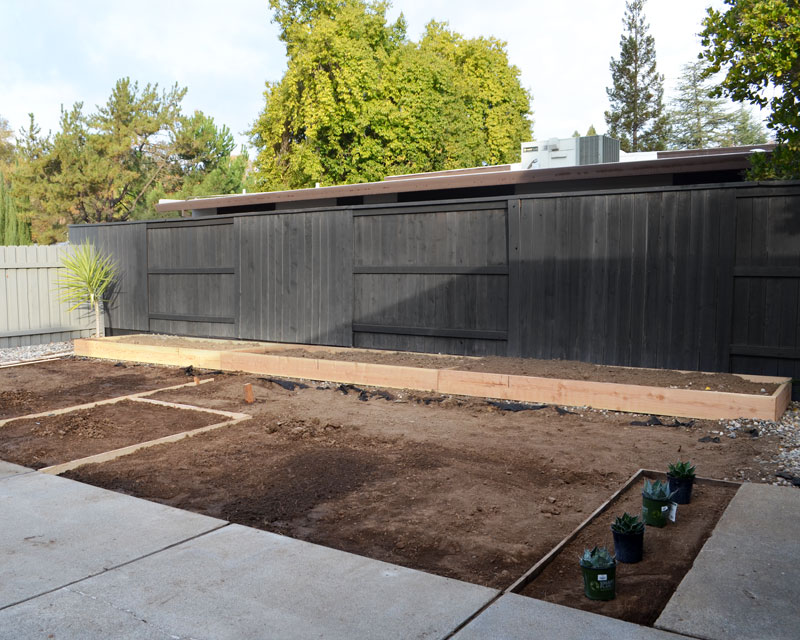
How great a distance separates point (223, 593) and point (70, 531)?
48.9 inches

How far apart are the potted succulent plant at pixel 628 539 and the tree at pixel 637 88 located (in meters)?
46.7

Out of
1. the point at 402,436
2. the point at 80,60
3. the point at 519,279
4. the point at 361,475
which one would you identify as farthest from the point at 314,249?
the point at 80,60

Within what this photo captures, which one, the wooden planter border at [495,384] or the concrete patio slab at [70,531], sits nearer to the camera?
the concrete patio slab at [70,531]

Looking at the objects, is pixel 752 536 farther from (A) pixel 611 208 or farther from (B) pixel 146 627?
(A) pixel 611 208

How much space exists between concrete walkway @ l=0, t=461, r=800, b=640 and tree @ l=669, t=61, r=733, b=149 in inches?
2062

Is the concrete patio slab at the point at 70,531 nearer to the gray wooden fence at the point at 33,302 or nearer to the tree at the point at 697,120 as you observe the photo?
the gray wooden fence at the point at 33,302

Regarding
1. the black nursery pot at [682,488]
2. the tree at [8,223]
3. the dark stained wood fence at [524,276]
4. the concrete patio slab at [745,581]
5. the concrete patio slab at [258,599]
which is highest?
the tree at [8,223]

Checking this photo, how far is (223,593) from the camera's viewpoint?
2920 mm

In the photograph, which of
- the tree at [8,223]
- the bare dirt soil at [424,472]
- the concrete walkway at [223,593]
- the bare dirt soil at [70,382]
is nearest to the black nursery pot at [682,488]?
the bare dirt soil at [424,472]

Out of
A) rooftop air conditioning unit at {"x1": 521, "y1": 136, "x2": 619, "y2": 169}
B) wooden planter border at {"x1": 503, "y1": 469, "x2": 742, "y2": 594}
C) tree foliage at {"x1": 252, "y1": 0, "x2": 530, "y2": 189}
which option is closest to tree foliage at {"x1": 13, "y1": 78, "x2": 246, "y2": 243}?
tree foliage at {"x1": 252, "y1": 0, "x2": 530, "y2": 189}

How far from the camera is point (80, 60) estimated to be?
3603 cm

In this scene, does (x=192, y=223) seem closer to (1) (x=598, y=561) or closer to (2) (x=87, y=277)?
(2) (x=87, y=277)

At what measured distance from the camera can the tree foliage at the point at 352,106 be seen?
30.8m

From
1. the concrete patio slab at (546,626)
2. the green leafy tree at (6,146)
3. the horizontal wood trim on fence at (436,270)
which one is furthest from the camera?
the green leafy tree at (6,146)
